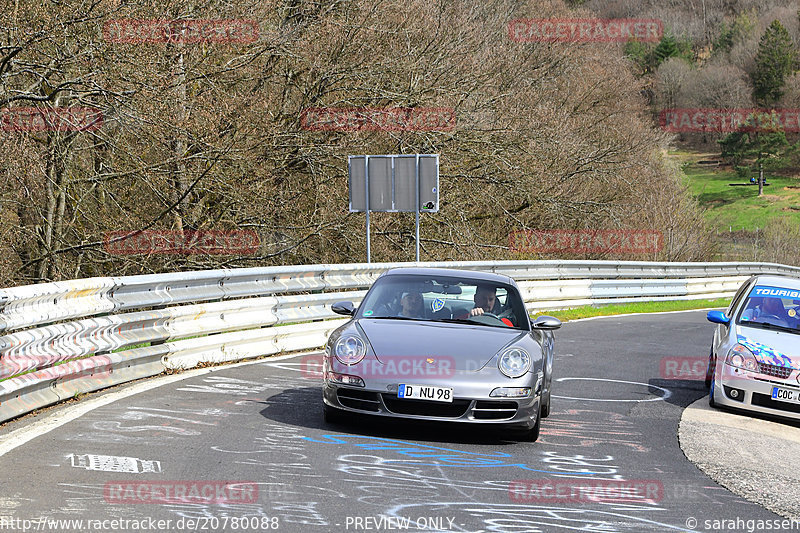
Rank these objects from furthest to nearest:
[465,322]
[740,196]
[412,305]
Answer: [740,196], [412,305], [465,322]

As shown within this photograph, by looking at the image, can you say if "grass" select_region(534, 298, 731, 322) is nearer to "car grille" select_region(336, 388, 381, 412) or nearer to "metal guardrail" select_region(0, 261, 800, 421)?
"metal guardrail" select_region(0, 261, 800, 421)

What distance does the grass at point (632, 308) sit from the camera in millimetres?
21247

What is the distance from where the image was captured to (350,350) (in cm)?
762

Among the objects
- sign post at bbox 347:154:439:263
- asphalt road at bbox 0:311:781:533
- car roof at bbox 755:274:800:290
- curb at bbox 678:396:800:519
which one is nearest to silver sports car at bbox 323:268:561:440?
asphalt road at bbox 0:311:781:533

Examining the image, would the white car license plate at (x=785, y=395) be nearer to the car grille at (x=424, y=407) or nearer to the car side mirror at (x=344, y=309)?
the car grille at (x=424, y=407)

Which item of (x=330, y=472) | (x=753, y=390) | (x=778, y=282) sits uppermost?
(x=778, y=282)

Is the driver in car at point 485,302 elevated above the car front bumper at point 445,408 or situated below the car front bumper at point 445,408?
above

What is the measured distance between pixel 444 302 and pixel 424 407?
1568 mm

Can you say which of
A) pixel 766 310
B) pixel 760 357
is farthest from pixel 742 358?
pixel 766 310

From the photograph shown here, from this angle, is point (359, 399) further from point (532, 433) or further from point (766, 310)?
point (766, 310)

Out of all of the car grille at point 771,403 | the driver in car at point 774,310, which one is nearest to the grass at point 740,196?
the driver in car at point 774,310

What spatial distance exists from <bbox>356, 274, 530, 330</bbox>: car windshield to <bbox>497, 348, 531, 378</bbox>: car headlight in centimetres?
73

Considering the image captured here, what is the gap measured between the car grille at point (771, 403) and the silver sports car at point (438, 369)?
2635 millimetres

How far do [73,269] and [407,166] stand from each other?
20.1 feet
